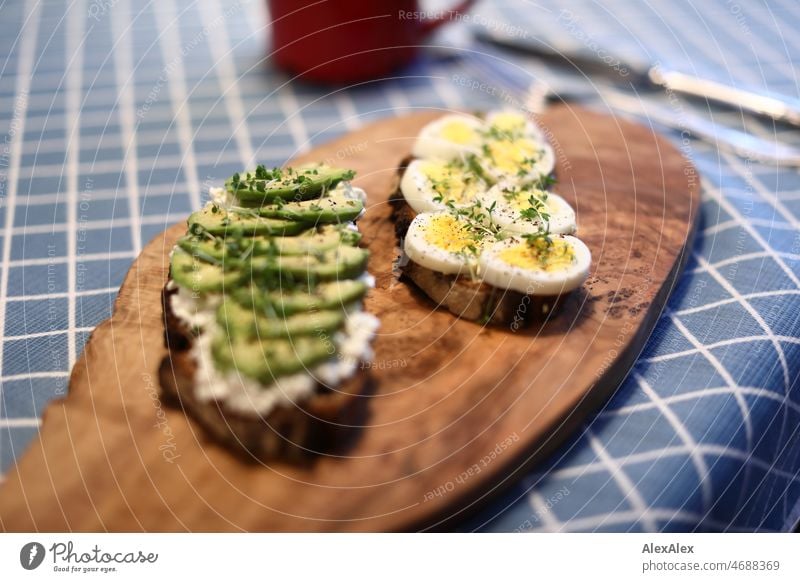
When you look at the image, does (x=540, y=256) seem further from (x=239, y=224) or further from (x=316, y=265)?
(x=239, y=224)

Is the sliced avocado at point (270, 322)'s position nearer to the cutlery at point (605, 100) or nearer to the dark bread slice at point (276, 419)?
the dark bread slice at point (276, 419)

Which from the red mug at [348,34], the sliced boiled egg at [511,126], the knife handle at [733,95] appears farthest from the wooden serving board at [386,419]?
→ the red mug at [348,34]

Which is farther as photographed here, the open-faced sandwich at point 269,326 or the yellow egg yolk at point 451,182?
the yellow egg yolk at point 451,182

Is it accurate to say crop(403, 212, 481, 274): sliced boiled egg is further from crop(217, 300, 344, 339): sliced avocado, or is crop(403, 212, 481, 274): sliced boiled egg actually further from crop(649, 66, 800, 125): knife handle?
crop(649, 66, 800, 125): knife handle

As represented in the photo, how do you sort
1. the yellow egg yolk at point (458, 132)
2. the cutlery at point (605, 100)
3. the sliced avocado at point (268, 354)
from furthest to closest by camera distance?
the cutlery at point (605, 100) < the yellow egg yolk at point (458, 132) < the sliced avocado at point (268, 354)

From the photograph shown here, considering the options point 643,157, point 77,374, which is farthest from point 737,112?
point 77,374

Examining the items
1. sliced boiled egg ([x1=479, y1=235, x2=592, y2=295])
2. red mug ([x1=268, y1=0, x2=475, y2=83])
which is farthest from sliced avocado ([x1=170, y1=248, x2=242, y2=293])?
red mug ([x1=268, y1=0, x2=475, y2=83])
